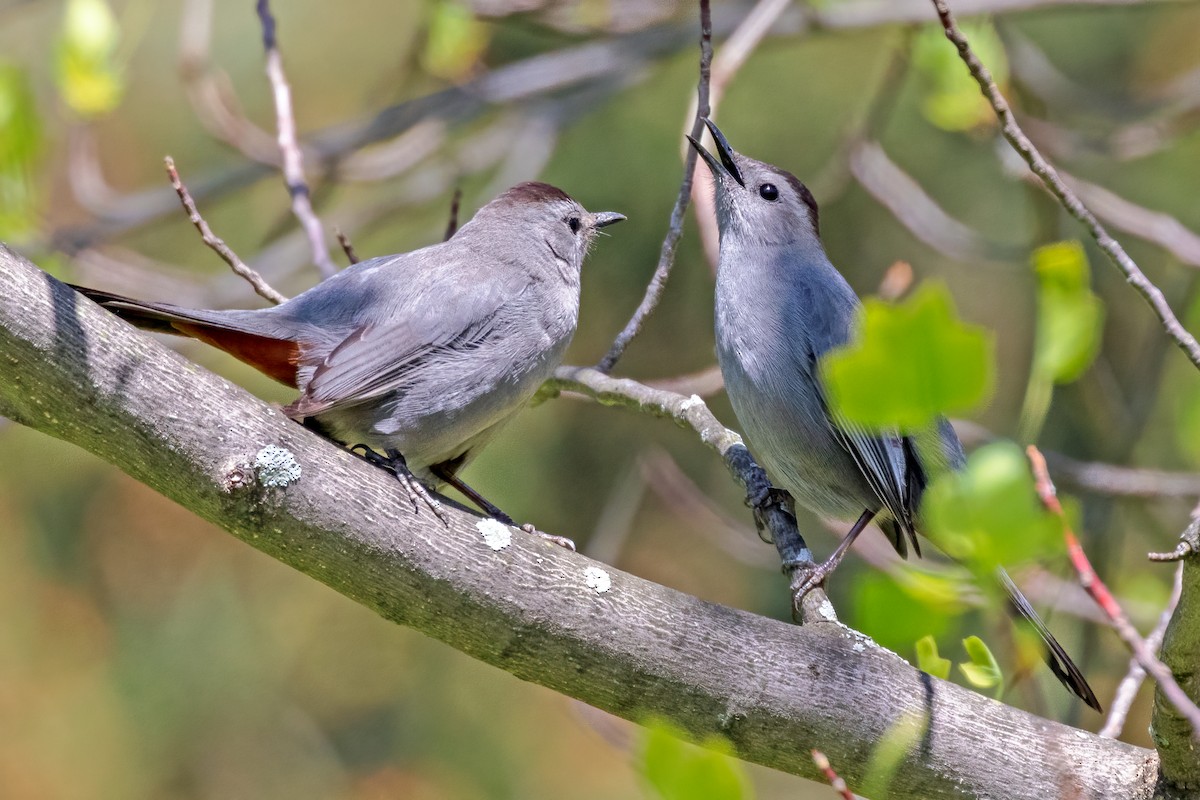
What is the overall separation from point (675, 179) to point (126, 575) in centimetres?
313

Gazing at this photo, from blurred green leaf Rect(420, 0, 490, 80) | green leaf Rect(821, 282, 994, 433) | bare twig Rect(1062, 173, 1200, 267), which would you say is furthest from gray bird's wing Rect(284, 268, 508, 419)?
bare twig Rect(1062, 173, 1200, 267)

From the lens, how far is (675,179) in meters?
5.27

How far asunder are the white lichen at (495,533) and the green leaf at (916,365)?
1246mm

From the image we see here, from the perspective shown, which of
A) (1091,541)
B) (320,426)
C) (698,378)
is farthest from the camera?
(1091,541)

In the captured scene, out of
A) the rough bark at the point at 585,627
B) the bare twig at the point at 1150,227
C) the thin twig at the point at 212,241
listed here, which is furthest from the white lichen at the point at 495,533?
the bare twig at the point at 1150,227

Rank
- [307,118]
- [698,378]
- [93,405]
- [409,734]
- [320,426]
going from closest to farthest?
[93,405] < [320,426] < [698,378] < [409,734] < [307,118]

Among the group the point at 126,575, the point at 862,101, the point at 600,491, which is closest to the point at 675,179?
the point at 862,101

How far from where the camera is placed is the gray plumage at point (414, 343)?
9.76 ft

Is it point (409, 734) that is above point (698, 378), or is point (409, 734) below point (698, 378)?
below

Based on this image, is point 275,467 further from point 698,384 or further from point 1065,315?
point 698,384

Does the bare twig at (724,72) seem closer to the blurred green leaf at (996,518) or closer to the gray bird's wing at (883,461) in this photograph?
the gray bird's wing at (883,461)

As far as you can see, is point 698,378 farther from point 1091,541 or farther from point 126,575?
point 126,575

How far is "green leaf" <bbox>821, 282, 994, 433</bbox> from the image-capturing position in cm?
112

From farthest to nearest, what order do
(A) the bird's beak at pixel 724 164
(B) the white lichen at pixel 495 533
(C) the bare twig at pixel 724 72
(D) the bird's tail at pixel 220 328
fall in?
(A) the bird's beak at pixel 724 164 < (C) the bare twig at pixel 724 72 < (D) the bird's tail at pixel 220 328 < (B) the white lichen at pixel 495 533
